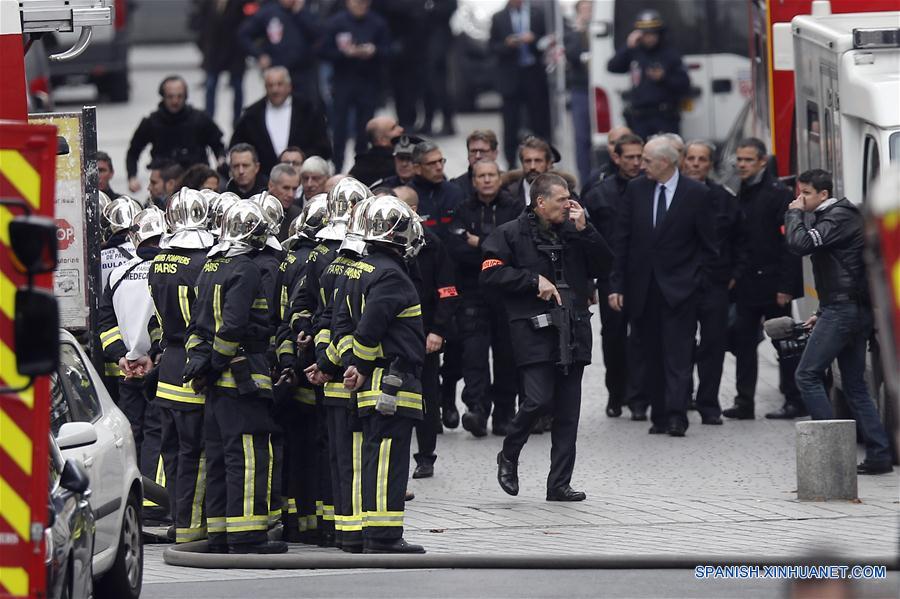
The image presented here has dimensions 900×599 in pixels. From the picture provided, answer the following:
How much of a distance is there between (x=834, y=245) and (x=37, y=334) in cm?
656

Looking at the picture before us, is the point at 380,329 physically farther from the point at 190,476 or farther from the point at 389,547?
the point at 190,476

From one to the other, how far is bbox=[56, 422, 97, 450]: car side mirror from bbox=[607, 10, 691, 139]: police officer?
38.9 feet

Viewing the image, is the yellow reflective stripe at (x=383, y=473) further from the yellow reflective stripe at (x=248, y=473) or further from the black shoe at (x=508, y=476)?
the black shoe at (x=508, y=476)

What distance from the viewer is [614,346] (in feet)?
46.7

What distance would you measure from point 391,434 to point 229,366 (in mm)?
908

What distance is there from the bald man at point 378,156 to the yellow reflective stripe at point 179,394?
4406 millimetres

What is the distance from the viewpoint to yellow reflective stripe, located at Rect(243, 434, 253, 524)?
10109mm

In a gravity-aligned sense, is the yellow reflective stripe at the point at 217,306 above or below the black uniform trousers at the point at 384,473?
above

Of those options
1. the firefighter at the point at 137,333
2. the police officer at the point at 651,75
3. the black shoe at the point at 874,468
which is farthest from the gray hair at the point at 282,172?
the police officer at the point at 651,75

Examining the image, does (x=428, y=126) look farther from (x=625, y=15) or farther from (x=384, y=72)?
(x=625, y=15)

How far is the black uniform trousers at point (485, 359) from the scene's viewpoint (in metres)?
13.3

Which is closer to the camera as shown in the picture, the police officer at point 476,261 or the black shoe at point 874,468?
the black shoe at point 874,468

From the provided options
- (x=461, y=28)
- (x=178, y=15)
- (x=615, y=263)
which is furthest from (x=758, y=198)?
(x=178, y=15)

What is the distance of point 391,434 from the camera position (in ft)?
32.9
